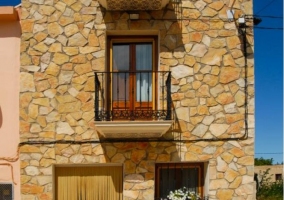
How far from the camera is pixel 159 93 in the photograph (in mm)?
6719

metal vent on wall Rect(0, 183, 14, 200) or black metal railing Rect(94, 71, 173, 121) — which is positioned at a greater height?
black metal railing Rect(94, 71, 173, 121)

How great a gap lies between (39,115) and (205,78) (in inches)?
130

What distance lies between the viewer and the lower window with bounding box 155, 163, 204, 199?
22.5 ft

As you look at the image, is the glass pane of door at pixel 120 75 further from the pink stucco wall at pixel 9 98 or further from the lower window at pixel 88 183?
the pink stucco wall at pixel 9 98

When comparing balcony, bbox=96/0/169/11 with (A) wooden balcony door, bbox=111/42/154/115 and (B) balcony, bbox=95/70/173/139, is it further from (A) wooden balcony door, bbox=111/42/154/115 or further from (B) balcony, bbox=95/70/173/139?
(B) balcony, bbox=95/70/173/139

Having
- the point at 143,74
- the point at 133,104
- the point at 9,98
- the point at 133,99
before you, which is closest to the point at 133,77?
the point at 143,74

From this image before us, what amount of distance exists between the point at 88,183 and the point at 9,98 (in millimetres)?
2271

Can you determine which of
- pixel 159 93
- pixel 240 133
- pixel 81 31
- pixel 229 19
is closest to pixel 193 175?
pixel 240 133

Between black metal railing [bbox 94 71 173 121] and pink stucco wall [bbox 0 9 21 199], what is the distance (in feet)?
5.39

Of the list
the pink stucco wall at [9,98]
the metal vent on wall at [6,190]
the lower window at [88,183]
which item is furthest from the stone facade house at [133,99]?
the metal vent on wall at [6,190]

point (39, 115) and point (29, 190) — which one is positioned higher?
point (39, 115)

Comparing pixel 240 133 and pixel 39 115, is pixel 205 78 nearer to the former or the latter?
pixel 240 133

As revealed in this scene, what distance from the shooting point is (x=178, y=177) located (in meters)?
6.88

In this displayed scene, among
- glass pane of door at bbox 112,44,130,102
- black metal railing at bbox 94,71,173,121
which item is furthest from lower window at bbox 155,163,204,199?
glass pane of door at bbox 112,44,130,102
